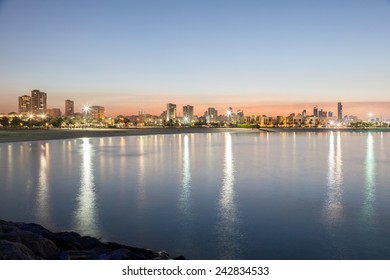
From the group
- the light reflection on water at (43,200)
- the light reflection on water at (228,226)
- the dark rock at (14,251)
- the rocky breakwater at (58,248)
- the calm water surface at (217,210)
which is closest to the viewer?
the dark rock at (14,251)

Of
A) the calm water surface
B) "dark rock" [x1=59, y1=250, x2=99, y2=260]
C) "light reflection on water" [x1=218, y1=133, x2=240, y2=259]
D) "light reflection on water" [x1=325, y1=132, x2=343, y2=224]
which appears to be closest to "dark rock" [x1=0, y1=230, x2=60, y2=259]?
"dark rock" [x1=59, y1=250, x2=99, y2=260]

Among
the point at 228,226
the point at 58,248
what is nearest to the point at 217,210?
the point at 228,226

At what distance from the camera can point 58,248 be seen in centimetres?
625

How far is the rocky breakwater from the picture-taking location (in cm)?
553

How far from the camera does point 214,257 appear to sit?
658 centimetres

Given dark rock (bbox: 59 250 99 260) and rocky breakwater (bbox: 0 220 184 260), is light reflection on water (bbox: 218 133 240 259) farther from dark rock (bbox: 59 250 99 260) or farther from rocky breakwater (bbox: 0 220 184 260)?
dark rock (bbox: 59 250 99 260)

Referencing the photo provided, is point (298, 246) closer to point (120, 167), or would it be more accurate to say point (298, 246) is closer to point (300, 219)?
point (300, 219)

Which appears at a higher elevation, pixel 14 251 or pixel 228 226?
pixel 14 251

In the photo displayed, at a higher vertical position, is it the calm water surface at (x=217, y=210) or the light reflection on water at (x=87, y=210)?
the light reflection on water at (x=87, y=210)

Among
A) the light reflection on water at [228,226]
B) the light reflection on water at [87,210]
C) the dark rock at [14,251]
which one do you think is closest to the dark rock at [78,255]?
the dark rock at [14,251]

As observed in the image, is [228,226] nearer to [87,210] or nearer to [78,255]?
[78,255]

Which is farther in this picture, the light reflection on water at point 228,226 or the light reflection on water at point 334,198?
the light reflection on water at point 334,198

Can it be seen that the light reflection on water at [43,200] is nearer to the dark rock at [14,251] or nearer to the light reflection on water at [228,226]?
the dark rock at [14,251]

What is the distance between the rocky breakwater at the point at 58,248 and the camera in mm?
5527
